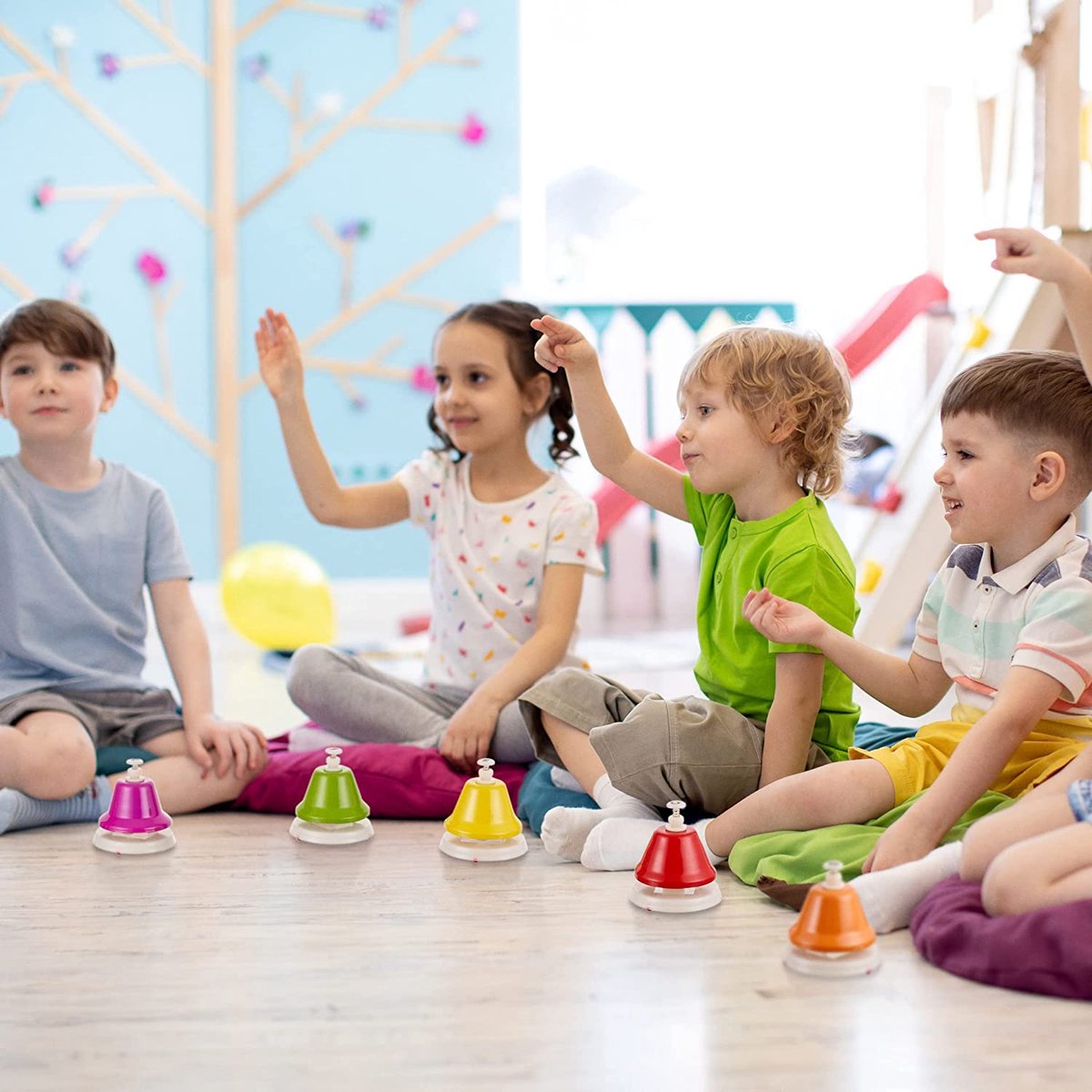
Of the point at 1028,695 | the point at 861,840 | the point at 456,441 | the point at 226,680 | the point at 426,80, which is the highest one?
the point at 426,80

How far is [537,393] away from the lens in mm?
1995

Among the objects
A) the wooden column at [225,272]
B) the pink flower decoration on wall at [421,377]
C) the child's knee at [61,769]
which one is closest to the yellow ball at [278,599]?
the wooden column at [225,272]

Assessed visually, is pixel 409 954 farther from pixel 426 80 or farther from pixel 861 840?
pixel 426 80

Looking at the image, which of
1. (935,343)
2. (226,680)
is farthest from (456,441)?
(935,343)

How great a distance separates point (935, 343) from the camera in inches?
152

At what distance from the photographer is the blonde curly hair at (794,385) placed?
1582 mm

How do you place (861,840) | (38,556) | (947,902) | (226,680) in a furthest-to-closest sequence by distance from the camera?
1. (226,680)
2. (38,556)
3. (861,840)
4. (947,902)

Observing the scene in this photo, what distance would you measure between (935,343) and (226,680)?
2.14 m

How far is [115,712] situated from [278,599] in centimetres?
158

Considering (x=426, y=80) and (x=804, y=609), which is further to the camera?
(x=426, y=80)

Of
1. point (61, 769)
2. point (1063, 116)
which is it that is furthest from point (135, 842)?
point (1063, 116)

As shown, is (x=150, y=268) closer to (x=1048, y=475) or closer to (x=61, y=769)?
(x=61, y=769)

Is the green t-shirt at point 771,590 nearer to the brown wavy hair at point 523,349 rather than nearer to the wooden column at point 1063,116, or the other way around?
the brown wavy hair at point 523,349

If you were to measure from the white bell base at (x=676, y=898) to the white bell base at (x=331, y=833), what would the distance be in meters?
0.40
